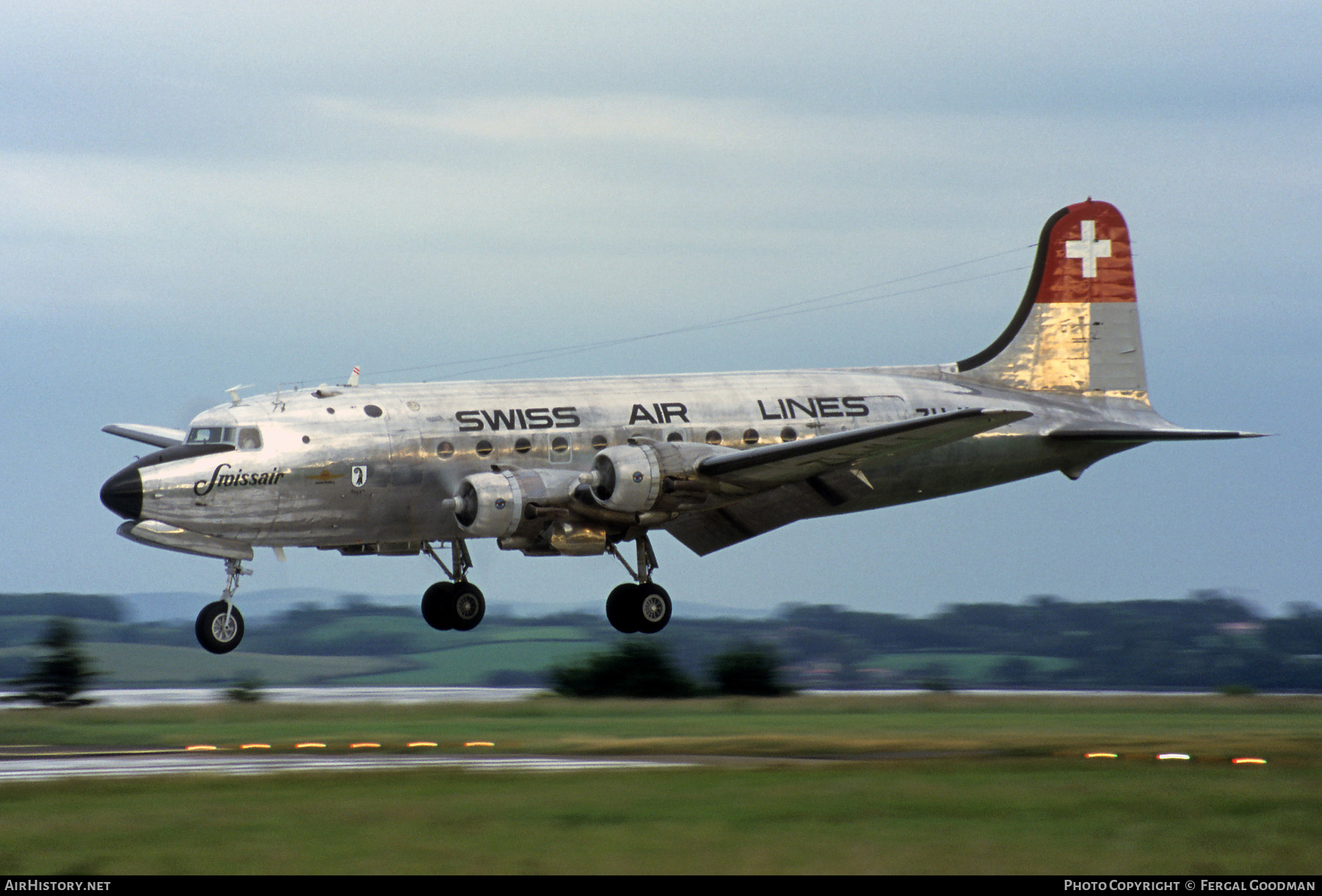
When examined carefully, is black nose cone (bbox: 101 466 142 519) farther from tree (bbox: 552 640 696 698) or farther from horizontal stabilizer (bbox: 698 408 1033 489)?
tree (bbox: 552 640 696 698)

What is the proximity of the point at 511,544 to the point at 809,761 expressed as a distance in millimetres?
8025

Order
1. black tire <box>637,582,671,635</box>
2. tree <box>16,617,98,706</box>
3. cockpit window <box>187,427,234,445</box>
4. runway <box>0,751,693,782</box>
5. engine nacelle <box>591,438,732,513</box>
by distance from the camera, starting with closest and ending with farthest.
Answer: runway <box>0,751,693,782</box>
cockpit window <box>187,427,234,445</box>
engine nacelle <box>591,438,732,513</box>
black tire <box>637,582,671,635</box>
tree <box>16,617,98,706</box>

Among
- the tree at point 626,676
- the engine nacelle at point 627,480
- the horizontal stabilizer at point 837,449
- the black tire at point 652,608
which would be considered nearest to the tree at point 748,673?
the tree at point 626,676

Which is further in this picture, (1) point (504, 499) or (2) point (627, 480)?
(2) point (627, 480)

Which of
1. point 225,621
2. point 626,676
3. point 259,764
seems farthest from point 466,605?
point 259,764

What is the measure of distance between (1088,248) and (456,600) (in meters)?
14.7

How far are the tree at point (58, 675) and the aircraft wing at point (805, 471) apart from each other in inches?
543

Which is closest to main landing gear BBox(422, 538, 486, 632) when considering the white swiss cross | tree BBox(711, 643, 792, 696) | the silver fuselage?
the silver fuselage

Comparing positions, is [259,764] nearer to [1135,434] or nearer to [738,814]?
[738,814]

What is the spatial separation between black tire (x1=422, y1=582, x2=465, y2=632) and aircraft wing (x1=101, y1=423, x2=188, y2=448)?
6063 mm

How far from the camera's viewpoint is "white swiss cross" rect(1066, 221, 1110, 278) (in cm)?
3338

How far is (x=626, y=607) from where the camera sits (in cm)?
2842

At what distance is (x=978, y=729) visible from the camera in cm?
2777

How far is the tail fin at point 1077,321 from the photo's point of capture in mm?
32750
